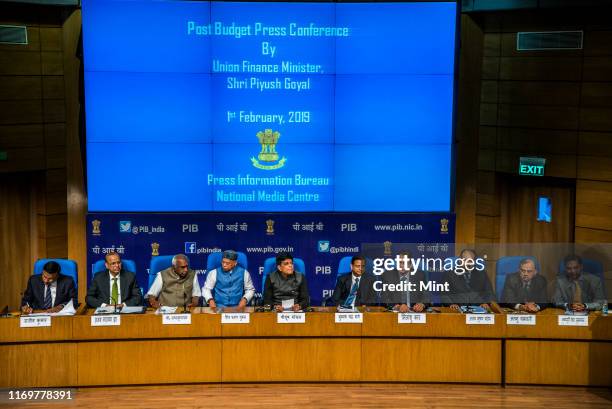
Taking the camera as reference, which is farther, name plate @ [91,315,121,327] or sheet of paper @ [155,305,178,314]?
sheet of paper @ [155,305,178,314]

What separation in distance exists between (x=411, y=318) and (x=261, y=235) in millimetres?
2241

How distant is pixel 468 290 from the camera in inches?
318

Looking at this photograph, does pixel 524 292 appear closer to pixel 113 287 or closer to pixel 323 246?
pixel 323 246

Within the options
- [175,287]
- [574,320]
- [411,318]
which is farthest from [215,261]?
[574,320]

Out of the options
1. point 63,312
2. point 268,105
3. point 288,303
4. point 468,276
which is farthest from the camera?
point 268,105

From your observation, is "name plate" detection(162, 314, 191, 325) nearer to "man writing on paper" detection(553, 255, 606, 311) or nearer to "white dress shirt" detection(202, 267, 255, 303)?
"white dress shirt" detection(202, 267, 255, 303)

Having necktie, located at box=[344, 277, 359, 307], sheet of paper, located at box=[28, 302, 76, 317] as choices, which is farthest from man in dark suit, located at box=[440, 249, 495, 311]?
sheet of paper, located at box=[28, 302, 76, 317]

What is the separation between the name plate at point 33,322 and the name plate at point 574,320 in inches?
171

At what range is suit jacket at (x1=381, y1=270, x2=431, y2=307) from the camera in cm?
795

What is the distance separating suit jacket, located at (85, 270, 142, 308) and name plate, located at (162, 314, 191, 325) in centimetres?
51

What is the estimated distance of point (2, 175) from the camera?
9586mm

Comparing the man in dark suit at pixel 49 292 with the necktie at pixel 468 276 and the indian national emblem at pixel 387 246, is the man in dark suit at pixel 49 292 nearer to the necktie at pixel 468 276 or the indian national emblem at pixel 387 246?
the indian national emblem at pixel 387 246

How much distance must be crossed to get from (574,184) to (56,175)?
5534mm

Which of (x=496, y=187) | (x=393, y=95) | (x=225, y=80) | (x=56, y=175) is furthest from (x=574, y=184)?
(x=56, y=175)
